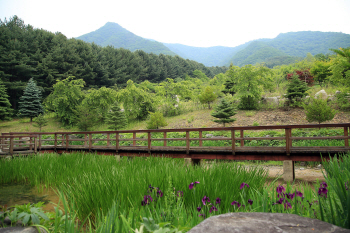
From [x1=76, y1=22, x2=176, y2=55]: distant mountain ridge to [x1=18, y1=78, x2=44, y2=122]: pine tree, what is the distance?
349 ft

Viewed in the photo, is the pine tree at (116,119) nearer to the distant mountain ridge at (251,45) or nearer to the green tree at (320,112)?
the green tree at (320,112)

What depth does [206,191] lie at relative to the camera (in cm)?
279

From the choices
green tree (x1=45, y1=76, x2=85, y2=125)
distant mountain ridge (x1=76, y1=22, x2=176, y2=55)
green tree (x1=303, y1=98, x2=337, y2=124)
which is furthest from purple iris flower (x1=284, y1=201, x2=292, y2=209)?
distant mountain ridge (x1=76, y1=22, x2=176, y2=55)

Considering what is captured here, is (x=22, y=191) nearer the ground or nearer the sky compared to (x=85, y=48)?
nearer the ground

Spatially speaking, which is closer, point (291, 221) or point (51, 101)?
point (291, 221)

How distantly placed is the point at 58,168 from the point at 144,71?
50793 millimetres

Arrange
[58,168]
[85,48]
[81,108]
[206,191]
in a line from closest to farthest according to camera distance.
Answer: [206,191], [58,168], [81,108], [85,48]

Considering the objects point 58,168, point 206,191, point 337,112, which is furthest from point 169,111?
point 206,191

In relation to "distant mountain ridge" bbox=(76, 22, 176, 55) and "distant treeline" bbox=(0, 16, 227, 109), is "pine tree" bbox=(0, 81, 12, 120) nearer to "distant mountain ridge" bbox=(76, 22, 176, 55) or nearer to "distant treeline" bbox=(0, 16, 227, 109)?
"distant treeline" bbox=(0, 16, 227, 109)

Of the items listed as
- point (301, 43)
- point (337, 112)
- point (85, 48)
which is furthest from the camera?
point (301, 43)

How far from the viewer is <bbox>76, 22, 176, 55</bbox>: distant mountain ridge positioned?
138625 millimetres

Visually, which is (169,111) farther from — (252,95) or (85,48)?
(85,48)

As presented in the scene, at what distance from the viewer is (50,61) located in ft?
117

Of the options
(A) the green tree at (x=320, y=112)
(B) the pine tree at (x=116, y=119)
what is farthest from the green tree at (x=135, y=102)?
(A) the green tree at (x=320, y=112)
